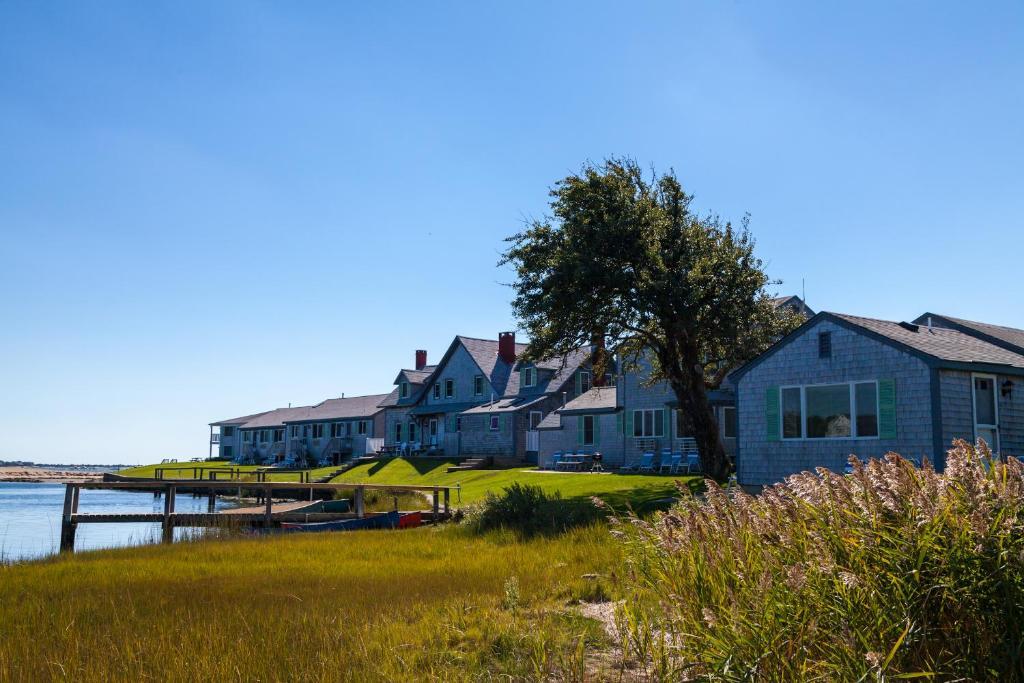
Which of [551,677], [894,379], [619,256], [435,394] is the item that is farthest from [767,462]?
[435,394]

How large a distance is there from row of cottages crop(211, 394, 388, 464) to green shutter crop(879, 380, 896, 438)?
45.4 meters

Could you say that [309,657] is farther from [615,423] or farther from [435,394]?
[435,394]

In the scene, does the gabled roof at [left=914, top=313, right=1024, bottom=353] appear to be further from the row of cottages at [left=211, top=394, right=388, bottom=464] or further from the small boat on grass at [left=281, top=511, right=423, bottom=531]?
the row of cottages at [left=211, top=394, right=388, bottom=464]

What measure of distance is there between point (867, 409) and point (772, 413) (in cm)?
283

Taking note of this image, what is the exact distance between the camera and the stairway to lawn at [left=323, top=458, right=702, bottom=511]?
24734 mm

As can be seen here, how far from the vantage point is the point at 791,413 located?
23922mm

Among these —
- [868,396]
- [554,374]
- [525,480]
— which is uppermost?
[554,374]

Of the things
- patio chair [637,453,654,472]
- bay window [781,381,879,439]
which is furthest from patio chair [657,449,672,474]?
bay window [781,381,879,439]

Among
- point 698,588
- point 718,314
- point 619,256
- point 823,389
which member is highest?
point 619,256

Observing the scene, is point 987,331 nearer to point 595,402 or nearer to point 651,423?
point 651,423

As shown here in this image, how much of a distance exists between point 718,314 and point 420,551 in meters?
17.3

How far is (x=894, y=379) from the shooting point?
70.6ft

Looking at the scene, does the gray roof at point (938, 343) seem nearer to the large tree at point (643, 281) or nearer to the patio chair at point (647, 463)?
the large tree at point (643, 281)

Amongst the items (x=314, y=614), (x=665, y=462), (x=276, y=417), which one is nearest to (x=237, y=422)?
(x=276, y=417)
